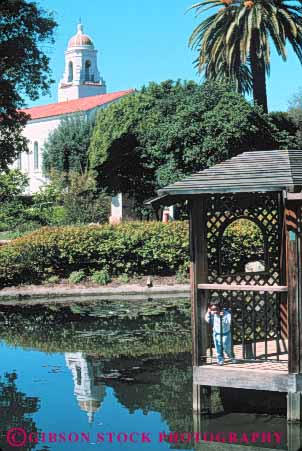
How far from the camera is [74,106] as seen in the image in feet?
236

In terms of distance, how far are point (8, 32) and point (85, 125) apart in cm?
2875

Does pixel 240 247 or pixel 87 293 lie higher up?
pixel 240 247

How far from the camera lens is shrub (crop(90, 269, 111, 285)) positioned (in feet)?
83.0

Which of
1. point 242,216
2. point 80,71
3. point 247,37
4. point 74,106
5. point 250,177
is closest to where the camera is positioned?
point 250,177

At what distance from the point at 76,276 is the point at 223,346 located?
15358 millimetres

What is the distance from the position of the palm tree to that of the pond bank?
13.4 meters

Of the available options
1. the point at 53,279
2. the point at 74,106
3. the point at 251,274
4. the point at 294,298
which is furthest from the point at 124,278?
the point at 74,106

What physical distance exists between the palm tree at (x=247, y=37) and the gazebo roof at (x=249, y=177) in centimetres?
2342

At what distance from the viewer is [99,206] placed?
39.2 metres

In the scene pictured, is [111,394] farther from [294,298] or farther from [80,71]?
[80,71]

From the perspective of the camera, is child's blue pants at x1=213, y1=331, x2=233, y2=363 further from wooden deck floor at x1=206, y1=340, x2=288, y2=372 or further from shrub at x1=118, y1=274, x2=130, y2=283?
shrub at x1=118, y1=274, x2=130, y2=283

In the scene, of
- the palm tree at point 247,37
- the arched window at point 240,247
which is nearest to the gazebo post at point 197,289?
the arched window at point 240,247

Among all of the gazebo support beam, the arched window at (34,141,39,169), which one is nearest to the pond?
the gazebo support beam

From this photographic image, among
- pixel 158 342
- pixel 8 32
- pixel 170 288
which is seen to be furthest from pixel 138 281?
pixel 8 32
